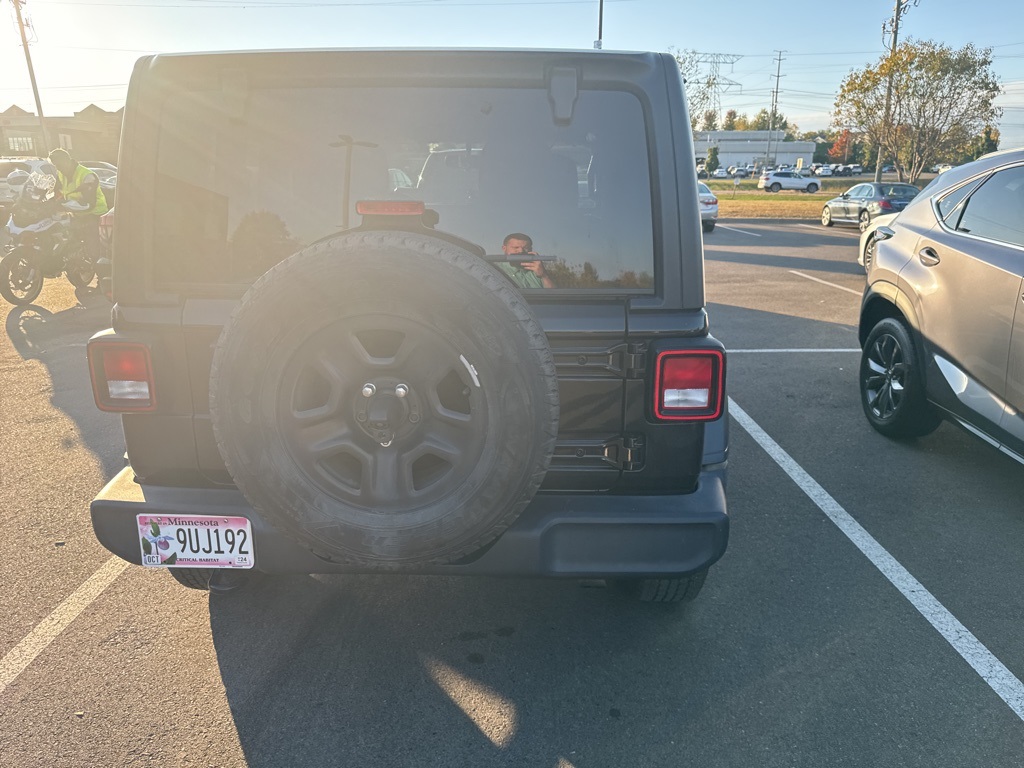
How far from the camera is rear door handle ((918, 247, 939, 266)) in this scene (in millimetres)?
4578

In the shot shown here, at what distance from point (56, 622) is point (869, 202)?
22.3 metres

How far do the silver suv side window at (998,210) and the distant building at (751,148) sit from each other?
101794 mm

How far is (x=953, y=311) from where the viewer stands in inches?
170

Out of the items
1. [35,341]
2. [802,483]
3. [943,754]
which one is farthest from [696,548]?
[35,341]

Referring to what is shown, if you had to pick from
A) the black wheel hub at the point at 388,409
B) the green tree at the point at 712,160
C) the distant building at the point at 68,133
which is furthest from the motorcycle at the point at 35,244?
the green tree at the point at 712,160

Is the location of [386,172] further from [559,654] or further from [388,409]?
[559,654]

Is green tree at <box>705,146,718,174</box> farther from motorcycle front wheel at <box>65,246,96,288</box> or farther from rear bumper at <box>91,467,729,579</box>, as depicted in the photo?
rear bumper at <box>91,467,729,579</box>

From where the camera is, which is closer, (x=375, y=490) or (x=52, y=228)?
(x=375, y=490)

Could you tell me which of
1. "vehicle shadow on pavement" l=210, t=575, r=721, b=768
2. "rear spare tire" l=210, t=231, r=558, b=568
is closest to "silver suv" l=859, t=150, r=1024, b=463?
"vehicle shadow on pavement" l=210, t=575, r=721, b=768

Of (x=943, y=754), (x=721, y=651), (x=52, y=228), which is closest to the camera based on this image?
(x=943, y=754)

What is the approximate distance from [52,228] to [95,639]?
8417 mm

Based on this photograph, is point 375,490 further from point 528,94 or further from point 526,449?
point 528,94

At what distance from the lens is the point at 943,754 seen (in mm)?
2357

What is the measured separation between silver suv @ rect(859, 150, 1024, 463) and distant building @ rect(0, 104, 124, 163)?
49.5 metres
